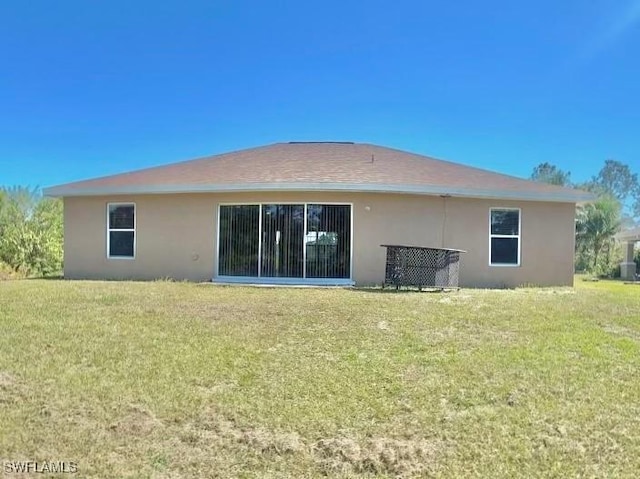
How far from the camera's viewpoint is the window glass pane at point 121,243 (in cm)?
1442

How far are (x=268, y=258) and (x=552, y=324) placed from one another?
7900mm

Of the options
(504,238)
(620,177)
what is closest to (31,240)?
(504,238)

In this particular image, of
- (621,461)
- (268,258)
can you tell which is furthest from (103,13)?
(621,461)

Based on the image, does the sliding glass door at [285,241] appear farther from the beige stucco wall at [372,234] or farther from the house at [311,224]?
→ the beige stucco wall at [372,234]

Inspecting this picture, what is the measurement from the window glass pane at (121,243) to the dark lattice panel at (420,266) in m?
7.61

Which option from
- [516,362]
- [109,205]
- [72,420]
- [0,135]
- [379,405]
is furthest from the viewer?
[0,135]

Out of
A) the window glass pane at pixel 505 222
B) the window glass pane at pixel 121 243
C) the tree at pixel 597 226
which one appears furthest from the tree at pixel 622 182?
the window glass pane at pixel 121 243

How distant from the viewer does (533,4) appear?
13.2 meters

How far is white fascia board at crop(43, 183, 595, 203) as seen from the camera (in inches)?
493

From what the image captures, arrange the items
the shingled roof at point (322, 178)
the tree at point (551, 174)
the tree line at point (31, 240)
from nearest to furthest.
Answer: the shingled roof at point (322, 178), the tree line at point (31, 240), the tree at point (551, 174)

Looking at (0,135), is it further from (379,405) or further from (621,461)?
(621,461)

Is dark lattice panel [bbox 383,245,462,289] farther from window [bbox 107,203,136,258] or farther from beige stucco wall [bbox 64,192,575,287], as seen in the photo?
window [bbox 107,203,136,258]

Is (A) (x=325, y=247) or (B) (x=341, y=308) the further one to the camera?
(A) (x=325, y=247)

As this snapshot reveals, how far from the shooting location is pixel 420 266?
36.6 feet
